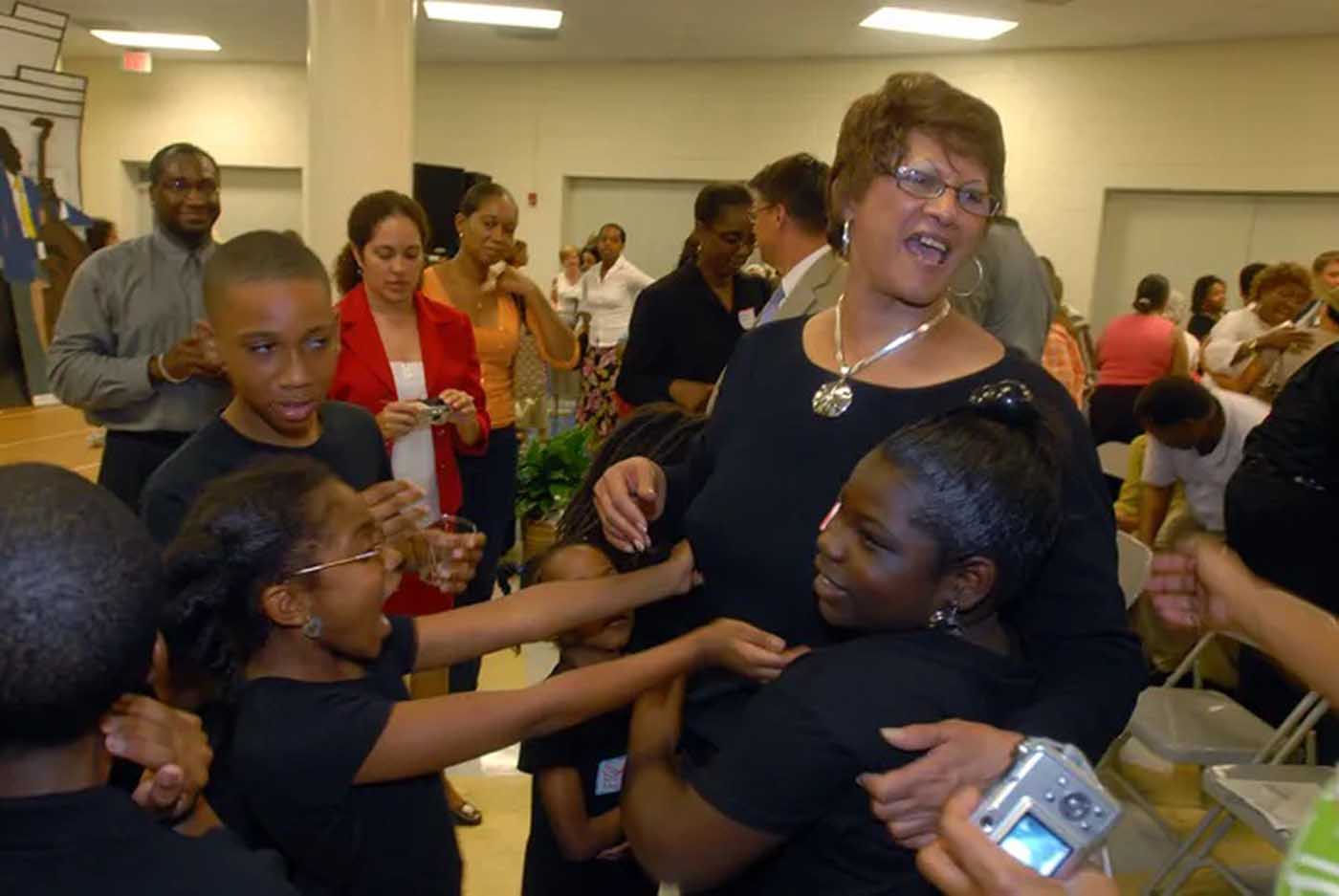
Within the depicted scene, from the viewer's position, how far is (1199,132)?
8859mm

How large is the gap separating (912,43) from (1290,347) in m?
5.70

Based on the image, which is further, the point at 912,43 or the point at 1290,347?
the point at 912,43

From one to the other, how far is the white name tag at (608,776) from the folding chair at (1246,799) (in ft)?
5.27

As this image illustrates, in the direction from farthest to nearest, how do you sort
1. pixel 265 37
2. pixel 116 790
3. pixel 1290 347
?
pixel 265 37 → pixel 1290 347 → pixel 116 790

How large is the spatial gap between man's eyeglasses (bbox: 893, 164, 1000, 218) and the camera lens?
0.81m

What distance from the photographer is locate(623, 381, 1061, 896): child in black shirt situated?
3.43 feet

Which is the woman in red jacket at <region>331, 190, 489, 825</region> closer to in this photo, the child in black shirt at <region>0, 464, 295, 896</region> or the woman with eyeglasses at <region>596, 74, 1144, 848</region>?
the woman with eyeglasses at <region>596, 74, 1144, 848</region>

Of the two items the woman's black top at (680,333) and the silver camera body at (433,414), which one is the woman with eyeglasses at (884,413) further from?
the woman's black top at (680,333)

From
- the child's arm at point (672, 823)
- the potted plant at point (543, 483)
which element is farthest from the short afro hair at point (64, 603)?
the potted plant at point (543, 483)

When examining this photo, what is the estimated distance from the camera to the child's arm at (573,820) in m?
1.68

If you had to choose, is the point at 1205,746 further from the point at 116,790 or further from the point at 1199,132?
the point at 1199,132

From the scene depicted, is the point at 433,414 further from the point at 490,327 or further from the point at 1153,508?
the point at 1153,508

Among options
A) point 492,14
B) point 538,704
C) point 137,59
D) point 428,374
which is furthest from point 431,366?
point 137,59

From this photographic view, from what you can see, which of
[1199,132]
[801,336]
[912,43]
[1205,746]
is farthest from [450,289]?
[1199,132]
